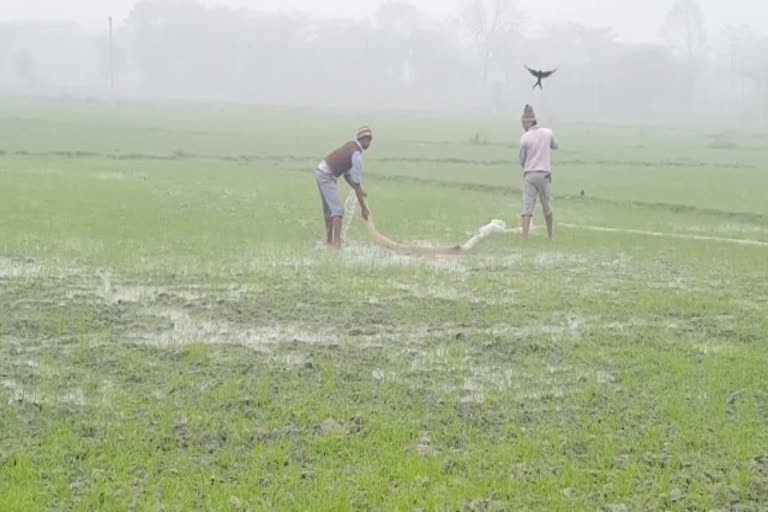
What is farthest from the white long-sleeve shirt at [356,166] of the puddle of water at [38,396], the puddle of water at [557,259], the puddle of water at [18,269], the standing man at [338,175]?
the puddle of water at [38,396]

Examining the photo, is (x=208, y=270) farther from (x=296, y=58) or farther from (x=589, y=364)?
(x=296, y=58)

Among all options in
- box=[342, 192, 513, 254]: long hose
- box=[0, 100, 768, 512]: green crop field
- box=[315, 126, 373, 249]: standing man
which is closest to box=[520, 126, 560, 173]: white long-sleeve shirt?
box=[0, 100, 768, 512]: green crop field

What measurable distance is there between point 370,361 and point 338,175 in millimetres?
5203

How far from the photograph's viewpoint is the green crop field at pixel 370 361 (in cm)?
481

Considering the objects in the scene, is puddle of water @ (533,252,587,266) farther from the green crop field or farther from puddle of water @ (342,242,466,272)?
puddle of water @ (342,242,466,272)

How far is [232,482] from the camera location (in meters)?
4.72

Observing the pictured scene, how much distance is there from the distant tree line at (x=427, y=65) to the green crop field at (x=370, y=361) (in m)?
68.5

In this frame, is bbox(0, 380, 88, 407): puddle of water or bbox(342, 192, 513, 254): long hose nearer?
bbox(0, 380, 88, 407): puddle of water

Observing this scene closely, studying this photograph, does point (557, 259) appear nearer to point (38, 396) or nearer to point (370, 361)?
point (370, 361)

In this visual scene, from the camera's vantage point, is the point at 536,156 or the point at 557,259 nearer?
the point at 557,259

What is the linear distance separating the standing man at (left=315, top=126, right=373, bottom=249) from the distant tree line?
69122mm

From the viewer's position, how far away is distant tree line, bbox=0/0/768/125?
273ft

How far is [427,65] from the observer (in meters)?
101

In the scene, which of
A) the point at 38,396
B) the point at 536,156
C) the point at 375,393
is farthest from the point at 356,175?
the point at 38,396
